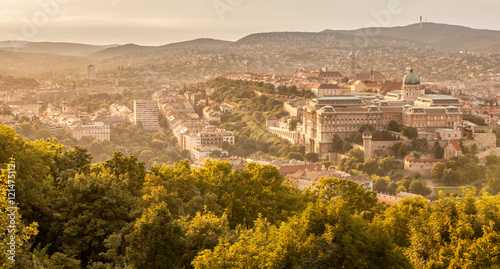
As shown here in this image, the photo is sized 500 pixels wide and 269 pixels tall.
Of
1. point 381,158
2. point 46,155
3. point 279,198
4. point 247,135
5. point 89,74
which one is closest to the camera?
point 46,155

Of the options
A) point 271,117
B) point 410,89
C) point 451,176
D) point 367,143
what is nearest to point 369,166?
point 367,143

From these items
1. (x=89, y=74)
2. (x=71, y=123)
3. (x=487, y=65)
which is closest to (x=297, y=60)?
(x=487, y=65)

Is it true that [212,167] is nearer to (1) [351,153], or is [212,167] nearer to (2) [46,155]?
(2) [46,155]

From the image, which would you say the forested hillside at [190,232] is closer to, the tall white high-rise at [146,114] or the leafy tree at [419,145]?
the leafy tree at [419,145]

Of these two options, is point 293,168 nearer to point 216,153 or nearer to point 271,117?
point 216,153

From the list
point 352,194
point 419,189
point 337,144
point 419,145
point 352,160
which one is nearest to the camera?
point 352,194

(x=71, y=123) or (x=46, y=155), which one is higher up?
(x=46, y=155)
